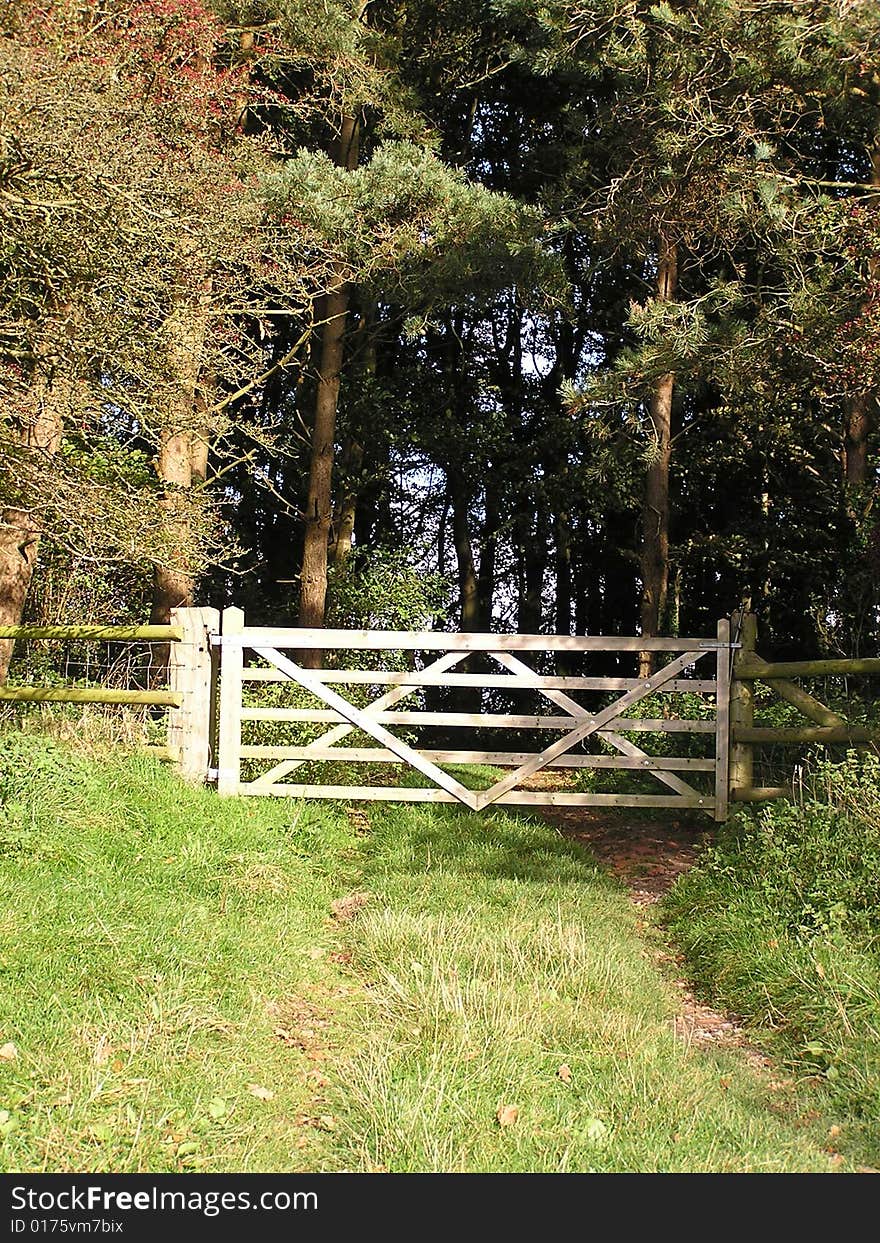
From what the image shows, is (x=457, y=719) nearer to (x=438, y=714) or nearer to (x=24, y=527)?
(x=438, y=714)

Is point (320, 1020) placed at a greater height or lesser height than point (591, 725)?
lesser

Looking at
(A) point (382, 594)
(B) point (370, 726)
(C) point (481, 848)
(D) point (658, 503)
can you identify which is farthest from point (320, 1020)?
(D) point (658, 503)

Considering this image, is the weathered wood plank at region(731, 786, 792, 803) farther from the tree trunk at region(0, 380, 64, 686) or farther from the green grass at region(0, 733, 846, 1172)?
the tree trunk at region(0, 380, 64, 686)

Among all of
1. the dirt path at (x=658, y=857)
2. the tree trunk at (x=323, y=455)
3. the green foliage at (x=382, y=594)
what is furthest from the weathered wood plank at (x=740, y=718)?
the green foliage at (x=382, y=594)

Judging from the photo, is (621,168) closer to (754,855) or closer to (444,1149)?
(754,855)

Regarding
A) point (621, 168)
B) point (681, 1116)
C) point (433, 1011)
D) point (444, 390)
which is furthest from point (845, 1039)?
point (444, 390)

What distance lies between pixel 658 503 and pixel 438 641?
310 inches

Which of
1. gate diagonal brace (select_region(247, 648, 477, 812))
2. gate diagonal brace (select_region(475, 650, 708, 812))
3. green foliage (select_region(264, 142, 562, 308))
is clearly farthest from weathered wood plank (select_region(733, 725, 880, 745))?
green foliage (select_region(264, 142, 562, 308))

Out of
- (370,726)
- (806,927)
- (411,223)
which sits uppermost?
(411,223)

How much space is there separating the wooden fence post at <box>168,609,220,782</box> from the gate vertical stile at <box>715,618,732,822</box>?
4200 millimetres

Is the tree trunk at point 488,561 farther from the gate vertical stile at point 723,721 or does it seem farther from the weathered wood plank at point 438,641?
the gate vertical stile at point 723,721

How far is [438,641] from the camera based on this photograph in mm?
8305

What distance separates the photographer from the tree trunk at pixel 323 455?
1430 cm

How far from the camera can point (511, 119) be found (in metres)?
19.9
